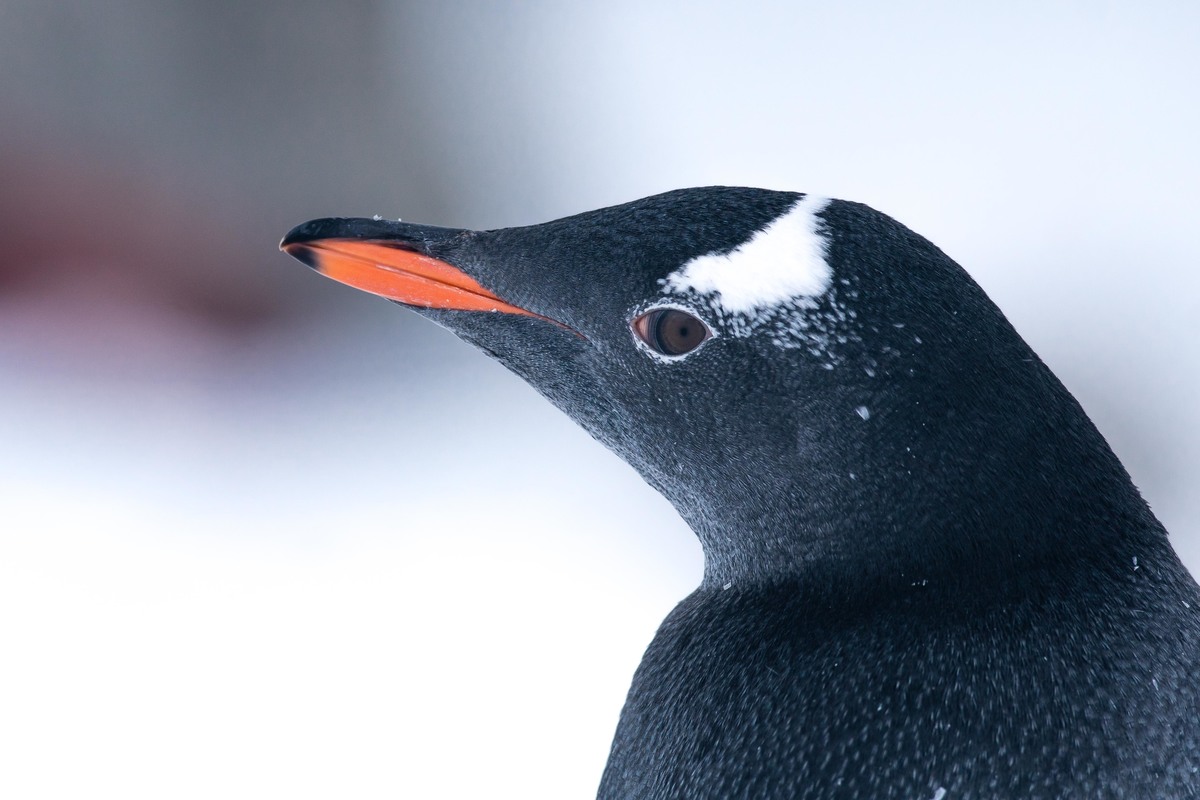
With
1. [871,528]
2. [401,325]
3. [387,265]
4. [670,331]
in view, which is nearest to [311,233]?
[387,265]

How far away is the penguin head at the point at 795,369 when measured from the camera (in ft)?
1.70

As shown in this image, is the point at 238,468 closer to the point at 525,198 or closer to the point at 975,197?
the point at 525,198

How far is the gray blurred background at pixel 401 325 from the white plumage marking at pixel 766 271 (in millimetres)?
698

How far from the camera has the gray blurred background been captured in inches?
47.9

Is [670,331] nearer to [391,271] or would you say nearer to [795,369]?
[795,369]

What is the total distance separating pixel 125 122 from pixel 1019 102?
4.32 ft

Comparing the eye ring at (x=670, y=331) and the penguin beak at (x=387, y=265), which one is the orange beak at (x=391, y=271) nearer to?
the penguin beak at (x=387, y=265)

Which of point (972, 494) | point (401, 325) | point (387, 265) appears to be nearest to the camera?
point (972, 494)

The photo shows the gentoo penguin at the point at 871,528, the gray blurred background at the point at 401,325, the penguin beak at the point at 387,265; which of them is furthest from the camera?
the gray blurred background at the point at 401,325

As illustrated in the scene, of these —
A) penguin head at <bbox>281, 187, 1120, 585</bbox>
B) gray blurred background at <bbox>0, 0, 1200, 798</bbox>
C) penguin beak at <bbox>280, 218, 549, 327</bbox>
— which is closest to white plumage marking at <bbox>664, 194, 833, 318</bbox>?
penguin head at <bbox>281, 187, 1120, 585</bbox>

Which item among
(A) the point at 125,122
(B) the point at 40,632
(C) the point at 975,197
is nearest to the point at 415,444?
(B) the point at 40,632

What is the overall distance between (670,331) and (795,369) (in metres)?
0.07

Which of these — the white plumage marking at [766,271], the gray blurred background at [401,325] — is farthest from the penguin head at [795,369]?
the gray blurred background at [401,325]

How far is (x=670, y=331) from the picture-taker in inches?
22.5
